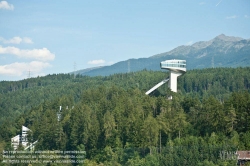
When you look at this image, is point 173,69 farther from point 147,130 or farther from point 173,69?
point 147,130

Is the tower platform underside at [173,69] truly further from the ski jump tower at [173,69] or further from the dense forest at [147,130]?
the dense forest at [147,130]

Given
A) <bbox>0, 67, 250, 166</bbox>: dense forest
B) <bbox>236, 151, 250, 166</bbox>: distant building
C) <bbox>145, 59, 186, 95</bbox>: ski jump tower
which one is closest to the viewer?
<bbox>236, 151, 250, 166</bbox>: distant building

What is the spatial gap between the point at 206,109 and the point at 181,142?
6718mm

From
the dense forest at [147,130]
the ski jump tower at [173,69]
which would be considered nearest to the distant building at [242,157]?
the dense forest at [147,130]

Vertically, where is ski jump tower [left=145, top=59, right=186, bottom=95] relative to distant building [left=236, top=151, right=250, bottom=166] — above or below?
above

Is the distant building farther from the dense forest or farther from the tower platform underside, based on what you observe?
the tower platform underside

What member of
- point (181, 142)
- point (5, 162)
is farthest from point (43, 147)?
point (181, 142)

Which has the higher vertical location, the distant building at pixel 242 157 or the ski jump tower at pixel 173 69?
the ski jump tower at pixel 173 69

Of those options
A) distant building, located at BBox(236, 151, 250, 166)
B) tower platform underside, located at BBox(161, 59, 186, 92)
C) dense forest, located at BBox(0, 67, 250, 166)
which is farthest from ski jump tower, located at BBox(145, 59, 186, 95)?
distant building, located at BBox(236, 151, 250, 166)

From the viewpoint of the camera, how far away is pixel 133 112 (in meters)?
50.8

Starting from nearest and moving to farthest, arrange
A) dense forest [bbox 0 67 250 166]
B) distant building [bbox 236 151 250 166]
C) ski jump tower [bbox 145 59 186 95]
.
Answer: distant building [bbox 236 151 250 166] < dense forest [bbox 0 67 250 166] < ski jump tower [bbox 145 59 186 95]

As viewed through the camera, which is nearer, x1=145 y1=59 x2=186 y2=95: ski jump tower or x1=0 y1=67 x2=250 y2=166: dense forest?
x1=0 y1=67 x2=250 y2=166: dense forest

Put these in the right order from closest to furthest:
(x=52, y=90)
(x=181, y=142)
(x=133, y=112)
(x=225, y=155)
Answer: (x=225, y=155) < (x=181, y=142) < (x=133, y=112) < (x=52, y=90)

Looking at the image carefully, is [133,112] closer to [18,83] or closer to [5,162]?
[5,162]
